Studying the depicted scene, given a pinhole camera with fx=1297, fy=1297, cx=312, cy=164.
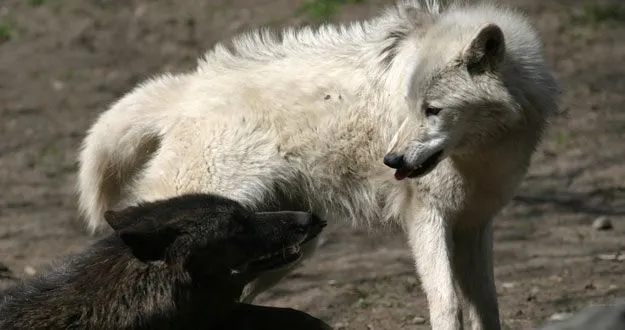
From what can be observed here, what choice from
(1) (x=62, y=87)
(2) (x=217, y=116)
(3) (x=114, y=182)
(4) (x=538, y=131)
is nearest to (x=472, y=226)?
(4) (x=538, y=131)

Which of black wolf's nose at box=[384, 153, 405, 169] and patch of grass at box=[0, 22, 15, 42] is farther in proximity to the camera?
patch of grass at box=[0, 22, 15, 42]

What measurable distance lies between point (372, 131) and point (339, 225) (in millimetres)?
2151

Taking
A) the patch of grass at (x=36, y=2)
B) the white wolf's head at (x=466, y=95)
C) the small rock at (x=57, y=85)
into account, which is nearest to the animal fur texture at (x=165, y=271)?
the white wolf's head at (x=466, y=95)

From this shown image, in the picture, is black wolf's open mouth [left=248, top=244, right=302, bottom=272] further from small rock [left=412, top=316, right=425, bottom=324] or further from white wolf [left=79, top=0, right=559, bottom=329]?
small rock [left=412, top=316, right=425, bottom=324]

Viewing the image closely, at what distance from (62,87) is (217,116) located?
4.94 meters

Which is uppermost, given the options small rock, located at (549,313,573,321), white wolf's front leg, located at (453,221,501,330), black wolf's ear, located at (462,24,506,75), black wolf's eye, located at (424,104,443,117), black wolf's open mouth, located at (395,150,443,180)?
black wolf's ear, located at (462,24,506,75)

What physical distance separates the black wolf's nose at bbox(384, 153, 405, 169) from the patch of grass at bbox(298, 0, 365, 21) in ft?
19.4

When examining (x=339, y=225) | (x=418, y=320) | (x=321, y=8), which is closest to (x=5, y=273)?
(x=339, y=225)

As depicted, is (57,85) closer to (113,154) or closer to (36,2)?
(36,2)

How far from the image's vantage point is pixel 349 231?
941 cm

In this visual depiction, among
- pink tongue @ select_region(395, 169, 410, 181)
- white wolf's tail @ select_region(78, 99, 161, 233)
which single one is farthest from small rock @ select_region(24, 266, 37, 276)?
pink tongue @ select_region(395, 169, 410, 181)

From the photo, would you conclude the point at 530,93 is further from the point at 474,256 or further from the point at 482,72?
the point at 474,256

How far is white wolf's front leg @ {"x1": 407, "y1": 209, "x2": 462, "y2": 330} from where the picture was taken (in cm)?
700

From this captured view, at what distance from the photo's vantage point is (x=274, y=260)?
5965 mm
